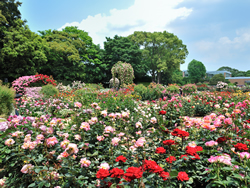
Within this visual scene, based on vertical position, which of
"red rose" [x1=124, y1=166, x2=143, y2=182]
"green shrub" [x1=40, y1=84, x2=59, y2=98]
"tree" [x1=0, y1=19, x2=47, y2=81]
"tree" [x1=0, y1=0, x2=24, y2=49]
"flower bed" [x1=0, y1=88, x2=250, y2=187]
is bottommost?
"flower bed" [x1=0, y1=88, x2=250, y2=187]

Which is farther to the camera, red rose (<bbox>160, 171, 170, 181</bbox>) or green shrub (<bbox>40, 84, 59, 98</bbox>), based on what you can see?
green shrub (<bbox>40, 84, 59, 98</bbox>)

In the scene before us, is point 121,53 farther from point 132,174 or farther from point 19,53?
point 132,174

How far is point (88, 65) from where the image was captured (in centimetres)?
2350

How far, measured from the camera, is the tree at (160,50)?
29.5 meters

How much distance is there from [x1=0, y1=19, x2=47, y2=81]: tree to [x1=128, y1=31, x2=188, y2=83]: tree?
59.5ft

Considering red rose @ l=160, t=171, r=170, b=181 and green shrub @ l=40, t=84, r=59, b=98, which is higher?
green shrub @ l=40, t=84, r=59, b=98

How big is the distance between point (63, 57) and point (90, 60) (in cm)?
402

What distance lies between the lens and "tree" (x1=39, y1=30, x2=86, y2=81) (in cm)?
1914

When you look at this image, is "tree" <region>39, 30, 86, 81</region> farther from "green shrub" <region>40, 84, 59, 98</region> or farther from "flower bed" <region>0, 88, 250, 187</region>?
"flower bed" <region>0, 88, 250, 187</region>

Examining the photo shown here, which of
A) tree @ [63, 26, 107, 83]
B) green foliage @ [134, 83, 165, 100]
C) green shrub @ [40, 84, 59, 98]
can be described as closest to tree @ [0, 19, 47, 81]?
tree @ [63, 26, 107, 83]

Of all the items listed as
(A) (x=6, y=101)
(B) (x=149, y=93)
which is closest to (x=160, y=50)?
(B) (x=149, y=93)

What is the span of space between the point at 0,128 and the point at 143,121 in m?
2.85

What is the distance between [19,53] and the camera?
1492 centimetres

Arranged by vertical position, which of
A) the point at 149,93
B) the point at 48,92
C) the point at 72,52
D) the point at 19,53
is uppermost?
the point at 72,52
